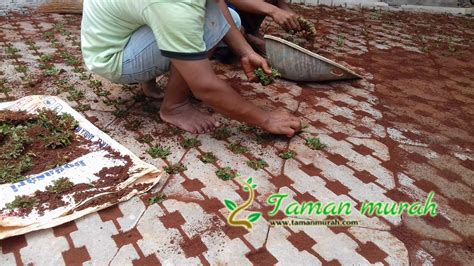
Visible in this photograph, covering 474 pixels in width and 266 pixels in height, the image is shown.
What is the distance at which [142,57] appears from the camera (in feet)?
6.97

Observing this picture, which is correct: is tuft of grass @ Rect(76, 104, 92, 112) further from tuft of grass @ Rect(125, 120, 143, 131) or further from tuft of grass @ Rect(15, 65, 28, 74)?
tuft of grass @ Rect(15, 65, 28, 74)

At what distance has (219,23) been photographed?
2064mm

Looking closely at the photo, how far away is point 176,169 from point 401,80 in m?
2.07

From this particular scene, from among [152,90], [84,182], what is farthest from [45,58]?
[84,182]

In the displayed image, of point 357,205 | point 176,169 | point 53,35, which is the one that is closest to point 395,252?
point 357,205

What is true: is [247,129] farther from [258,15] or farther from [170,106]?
[258,15]

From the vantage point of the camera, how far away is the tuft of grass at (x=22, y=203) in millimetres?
1604

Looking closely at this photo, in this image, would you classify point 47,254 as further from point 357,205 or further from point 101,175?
point 357,205

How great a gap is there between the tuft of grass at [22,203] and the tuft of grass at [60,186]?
8 cm

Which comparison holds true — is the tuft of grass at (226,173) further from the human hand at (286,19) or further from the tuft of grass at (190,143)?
the human hand at (286,19)

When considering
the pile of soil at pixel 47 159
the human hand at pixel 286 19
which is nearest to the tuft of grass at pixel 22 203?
the pile of soil at pixel 47 159

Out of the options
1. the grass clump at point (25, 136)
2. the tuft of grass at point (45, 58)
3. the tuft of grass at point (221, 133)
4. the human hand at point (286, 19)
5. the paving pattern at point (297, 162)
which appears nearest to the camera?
the paving pattern at point (297, 162)

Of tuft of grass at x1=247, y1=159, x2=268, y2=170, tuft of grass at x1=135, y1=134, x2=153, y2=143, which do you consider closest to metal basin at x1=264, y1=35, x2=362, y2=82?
tuft of grass at x1=247, y1=159, x2=268, y2=170

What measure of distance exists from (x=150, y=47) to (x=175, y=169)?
65 centimetres
